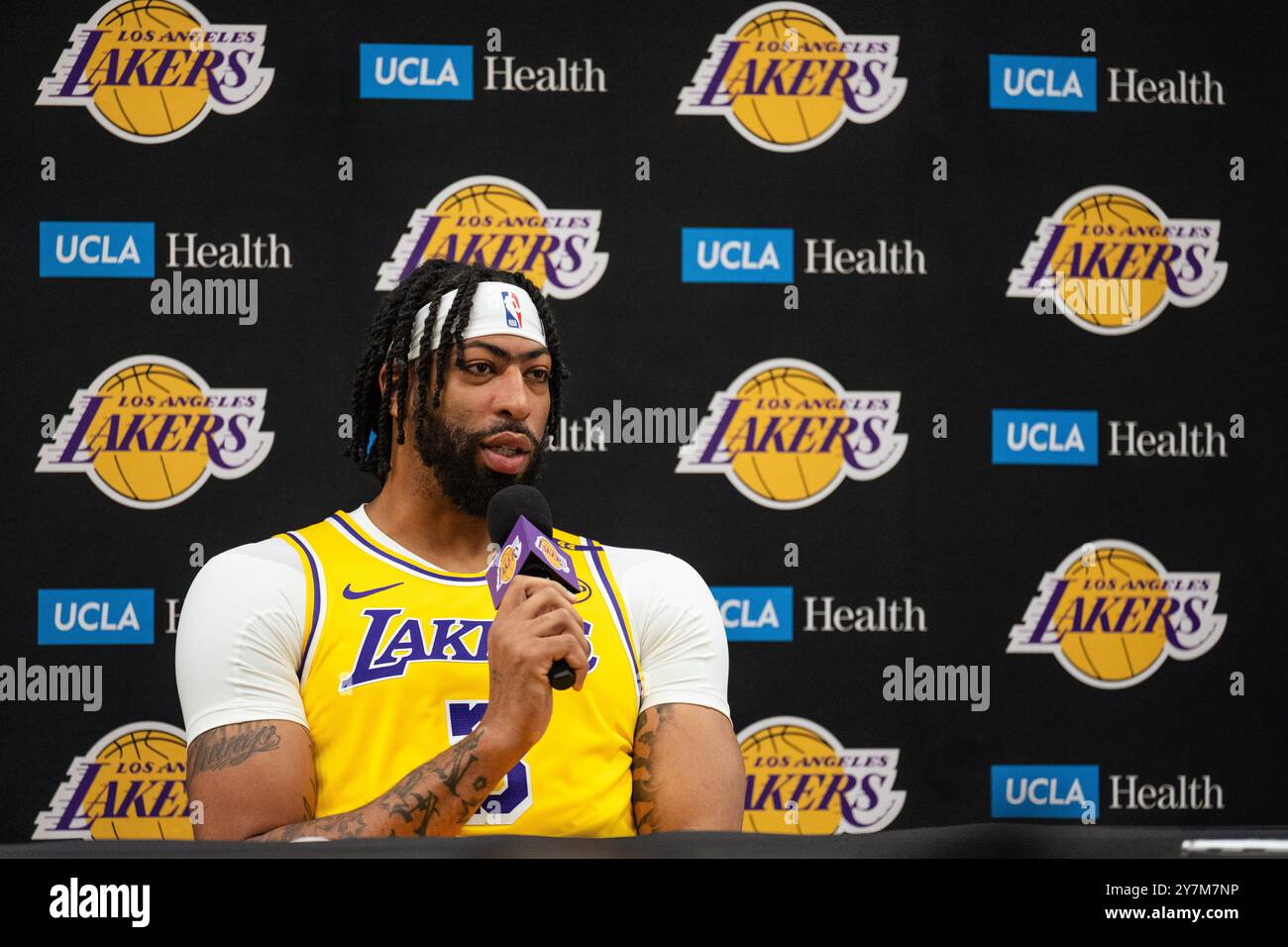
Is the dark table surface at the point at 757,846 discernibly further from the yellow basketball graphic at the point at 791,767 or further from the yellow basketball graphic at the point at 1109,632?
the yellow basketball graphic at the point at 1109,632

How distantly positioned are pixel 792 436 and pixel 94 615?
1562mm

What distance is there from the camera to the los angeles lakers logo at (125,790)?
97.4 inches

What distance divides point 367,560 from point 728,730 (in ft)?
1.92

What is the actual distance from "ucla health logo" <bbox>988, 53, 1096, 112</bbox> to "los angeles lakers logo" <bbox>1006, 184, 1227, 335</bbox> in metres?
0.22

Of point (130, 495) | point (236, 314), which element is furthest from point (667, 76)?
point (130, 495)

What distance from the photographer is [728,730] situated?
1.71 m

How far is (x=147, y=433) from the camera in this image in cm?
252

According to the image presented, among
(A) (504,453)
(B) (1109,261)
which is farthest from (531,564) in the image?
(B) (1109,261)

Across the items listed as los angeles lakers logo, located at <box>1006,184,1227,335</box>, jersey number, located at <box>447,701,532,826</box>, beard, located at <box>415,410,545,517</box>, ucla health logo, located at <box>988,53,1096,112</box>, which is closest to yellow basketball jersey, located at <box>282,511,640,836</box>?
jersey number, located at <box>447,701,532,826</box>

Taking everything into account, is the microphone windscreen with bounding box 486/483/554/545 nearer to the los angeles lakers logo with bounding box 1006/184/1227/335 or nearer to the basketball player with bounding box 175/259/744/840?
the basketball player with bounding box 175/259/744/840

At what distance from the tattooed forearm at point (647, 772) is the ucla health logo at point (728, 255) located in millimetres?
1217

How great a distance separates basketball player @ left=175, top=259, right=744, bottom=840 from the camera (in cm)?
150

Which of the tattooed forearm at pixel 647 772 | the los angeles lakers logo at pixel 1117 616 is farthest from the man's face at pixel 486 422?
the los angeles lakers logo at pixel 1117 616

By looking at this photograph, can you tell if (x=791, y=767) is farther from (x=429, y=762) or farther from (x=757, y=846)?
(x=757, y=846)
